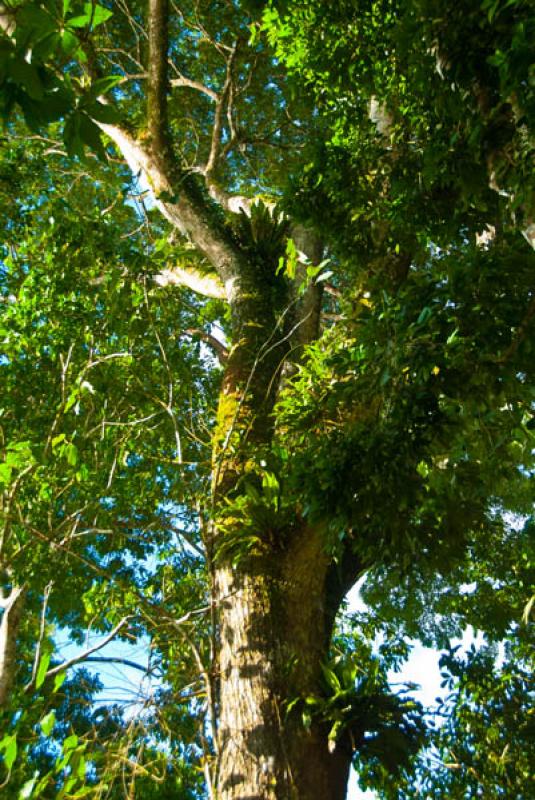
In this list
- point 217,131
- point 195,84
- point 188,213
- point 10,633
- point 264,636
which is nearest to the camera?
point 264,636

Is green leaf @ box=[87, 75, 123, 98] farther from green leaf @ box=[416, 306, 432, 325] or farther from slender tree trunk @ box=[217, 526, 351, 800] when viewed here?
slender tree trunk @ box=[217, 526, 351, 800]

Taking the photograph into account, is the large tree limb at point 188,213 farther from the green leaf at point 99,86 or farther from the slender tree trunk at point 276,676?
the green leaf at point 99,86

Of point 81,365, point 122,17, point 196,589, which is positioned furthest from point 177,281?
point 122,17

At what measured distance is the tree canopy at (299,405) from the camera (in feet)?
8.65

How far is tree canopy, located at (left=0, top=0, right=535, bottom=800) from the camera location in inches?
104

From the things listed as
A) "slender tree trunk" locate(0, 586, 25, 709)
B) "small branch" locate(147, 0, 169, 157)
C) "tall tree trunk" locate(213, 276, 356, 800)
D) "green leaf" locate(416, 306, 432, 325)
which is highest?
"small branch" locate(147, 0, 169, 157)

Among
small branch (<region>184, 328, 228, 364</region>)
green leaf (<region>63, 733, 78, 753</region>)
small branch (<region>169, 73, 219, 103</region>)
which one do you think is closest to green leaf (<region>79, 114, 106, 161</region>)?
green leaf (<region>63, 733, 78, 753</region>)

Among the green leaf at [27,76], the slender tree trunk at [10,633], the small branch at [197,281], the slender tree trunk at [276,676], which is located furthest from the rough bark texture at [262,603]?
the slender tree trunk at [10,633]

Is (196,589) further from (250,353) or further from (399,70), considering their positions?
(399,70)

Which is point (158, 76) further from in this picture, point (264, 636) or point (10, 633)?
point (10, 633)

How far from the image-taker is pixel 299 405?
401 centimetres

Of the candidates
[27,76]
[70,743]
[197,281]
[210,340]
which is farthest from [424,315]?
[197,281]

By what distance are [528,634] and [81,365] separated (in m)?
5.08

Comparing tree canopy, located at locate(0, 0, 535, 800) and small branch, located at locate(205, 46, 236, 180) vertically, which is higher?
small branch, located at locate(205, 46, 236, 180)
